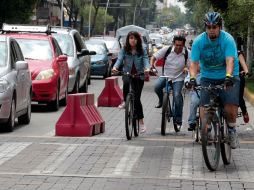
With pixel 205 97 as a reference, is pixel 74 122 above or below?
below

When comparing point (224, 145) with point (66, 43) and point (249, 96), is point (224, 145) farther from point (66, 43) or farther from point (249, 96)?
point (66, 43)

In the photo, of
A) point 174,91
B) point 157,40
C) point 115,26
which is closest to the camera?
point 174,91

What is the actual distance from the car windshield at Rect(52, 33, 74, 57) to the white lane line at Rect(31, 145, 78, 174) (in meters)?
10.9

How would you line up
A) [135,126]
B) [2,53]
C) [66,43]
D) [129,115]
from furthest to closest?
1. [66,43]
2. [2,53]
3. [135,126]
4. [129,115]

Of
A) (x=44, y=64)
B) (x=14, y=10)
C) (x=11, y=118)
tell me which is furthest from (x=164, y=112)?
(x=14, y=10)

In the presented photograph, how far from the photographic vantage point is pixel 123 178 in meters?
9.07

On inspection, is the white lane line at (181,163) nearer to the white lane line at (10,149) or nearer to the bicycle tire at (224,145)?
the bicycle tire at (224,145)

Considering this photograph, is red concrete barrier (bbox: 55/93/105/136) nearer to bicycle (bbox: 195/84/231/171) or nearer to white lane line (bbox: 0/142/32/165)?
white lane line (bbox: 0/142/32/165)

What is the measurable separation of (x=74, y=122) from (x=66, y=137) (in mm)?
356

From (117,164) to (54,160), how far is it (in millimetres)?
858

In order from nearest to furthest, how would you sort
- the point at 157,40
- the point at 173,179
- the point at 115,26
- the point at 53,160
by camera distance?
the point at 173,179 < the point at 53,160 < the point at 157,40 < the point at 115,26

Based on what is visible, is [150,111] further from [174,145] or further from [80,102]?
[174,145]

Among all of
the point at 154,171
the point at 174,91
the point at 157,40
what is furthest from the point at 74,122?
the point at 157,40

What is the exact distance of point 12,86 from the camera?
44.7 feet
